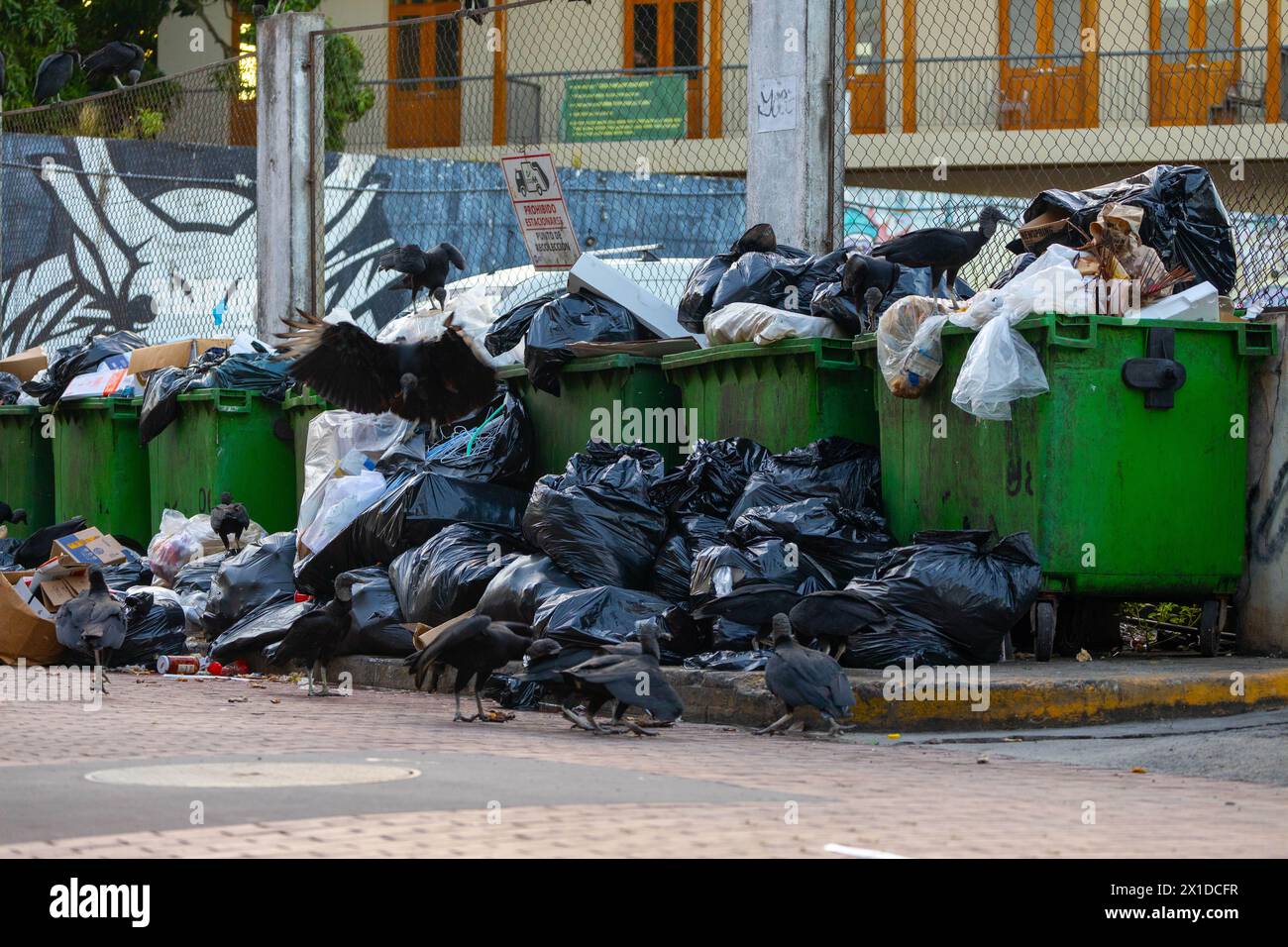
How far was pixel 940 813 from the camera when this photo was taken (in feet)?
16.1

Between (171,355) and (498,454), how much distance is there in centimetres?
411

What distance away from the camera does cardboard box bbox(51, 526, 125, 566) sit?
458 inches

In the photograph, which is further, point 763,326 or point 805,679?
point 763,326

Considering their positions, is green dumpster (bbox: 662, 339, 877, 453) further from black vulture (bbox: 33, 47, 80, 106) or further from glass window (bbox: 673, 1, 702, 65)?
glass window (bbox: 673, 1, 702, 65)

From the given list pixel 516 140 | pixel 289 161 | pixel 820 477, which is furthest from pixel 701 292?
pixel 516 140

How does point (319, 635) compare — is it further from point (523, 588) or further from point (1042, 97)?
point (1042, 97)

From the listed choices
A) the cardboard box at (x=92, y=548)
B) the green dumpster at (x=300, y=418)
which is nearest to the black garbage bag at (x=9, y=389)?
the cardboard box at (x=92, y=548)

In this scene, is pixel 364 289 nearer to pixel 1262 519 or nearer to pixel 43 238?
→ pixel 43 238

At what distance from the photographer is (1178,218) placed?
8.47 meters

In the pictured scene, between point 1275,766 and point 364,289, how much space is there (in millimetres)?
17385

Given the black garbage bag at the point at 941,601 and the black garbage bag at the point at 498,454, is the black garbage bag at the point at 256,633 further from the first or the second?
the black garbage bag at the point at 941,601

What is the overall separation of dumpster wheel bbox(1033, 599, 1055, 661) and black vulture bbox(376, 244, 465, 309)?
14.9 ft
